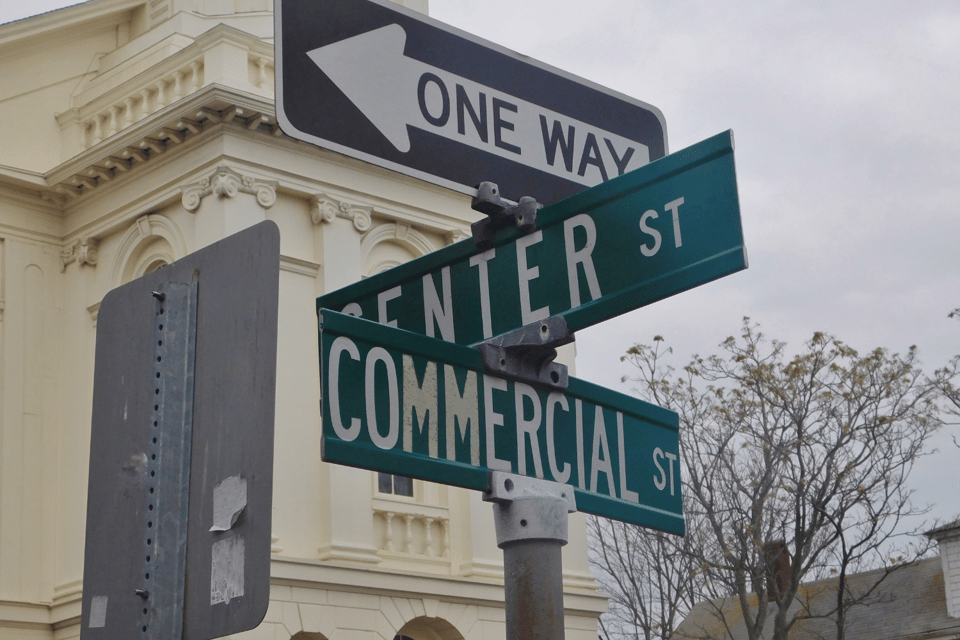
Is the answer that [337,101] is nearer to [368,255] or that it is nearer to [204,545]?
[204,545]

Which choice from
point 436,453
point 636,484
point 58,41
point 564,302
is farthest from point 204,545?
point 58,41

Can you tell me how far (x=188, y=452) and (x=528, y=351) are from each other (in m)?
0.97

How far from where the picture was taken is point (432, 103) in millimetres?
3641

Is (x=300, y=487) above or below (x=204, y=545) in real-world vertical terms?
above

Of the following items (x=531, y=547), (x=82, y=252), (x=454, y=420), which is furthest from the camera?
(x=82, y=252)

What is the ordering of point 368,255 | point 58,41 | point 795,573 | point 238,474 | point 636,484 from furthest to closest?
point 795,573
point 58,41
point 368,255
point 636,484
point 238,474

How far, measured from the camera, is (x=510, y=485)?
134 inches

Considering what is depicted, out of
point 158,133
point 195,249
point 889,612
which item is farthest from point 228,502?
point 889,612

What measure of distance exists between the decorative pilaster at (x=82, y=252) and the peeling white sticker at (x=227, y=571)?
18.5m

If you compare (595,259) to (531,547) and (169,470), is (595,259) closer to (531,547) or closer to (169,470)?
(531,547)

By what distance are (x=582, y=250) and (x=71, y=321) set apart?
18.2m

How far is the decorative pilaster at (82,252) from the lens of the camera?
2050cm

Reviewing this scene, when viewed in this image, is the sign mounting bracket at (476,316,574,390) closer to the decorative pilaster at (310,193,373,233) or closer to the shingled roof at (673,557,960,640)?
the decorative pilaster at (310,193,373,233)

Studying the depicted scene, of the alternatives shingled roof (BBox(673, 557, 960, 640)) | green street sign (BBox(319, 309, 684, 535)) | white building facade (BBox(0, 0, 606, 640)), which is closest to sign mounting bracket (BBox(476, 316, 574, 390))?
green street sign (BBox(319, 309, 684, 535))
